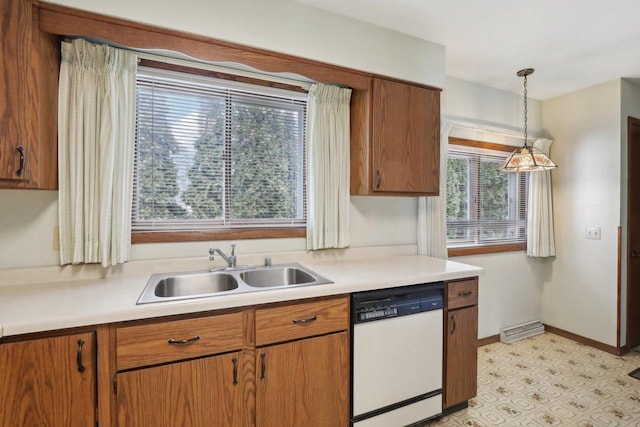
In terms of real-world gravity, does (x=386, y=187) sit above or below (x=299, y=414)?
above

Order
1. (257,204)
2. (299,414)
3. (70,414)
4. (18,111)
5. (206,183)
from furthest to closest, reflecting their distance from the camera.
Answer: (257,204), (206,183), (299,414), (18,111), (70,414)

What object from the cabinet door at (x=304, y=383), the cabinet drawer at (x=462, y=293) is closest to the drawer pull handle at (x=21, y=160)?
the cabinet door at (x=304, y=383)

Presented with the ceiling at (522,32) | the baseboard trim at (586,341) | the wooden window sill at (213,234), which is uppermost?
the ceiling at (522,32)

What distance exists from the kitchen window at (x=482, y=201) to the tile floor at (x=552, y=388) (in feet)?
3.28

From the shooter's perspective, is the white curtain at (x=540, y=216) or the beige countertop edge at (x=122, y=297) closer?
the beige countertop edge at (x=122, y=297)

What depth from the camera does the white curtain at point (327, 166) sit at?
216 centimetres

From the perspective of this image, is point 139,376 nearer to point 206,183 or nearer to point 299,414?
point 299,414

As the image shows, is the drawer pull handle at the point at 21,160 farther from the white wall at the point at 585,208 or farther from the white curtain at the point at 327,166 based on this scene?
the white wall at the point at 585,208

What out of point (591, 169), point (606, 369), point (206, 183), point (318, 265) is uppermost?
point (591, 169)

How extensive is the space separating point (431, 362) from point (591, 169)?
2.64 metres

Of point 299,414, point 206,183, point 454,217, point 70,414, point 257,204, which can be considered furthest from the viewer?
point 454,217

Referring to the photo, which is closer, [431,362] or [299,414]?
[299,414]

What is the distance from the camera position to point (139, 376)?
1237 mm

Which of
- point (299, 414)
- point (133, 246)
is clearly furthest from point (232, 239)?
point (299, 414)
